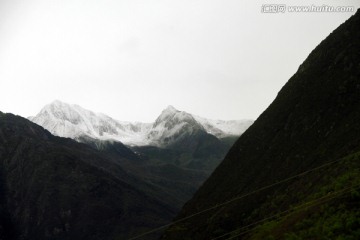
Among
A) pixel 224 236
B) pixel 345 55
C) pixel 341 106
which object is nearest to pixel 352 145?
pixel 341 106

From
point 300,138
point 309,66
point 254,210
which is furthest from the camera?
point 309,66

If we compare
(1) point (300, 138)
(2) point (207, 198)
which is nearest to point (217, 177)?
(2) point (207, 198)

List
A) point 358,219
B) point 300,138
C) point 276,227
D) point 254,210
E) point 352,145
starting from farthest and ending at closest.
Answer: point 300,138
point 254,210
point 352,145
point 276,227
point 358,219

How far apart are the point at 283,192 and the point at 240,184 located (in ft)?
94.6

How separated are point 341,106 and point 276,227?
4150 centimetres

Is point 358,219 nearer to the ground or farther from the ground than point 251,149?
nearer to the ground

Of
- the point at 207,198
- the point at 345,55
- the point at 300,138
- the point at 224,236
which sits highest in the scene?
the point at 345,55

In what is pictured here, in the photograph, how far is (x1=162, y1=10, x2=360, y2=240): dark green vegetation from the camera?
49312 mm

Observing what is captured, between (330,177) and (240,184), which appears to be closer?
(330,177)

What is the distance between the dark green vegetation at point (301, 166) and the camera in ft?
162

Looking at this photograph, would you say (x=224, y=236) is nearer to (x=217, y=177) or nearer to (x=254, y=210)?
(x=254, y=210)

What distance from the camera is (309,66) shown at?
117500 mm

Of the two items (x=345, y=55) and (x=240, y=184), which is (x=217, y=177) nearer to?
A: (x=240, y=184)

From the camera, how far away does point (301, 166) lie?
3386 inches
